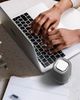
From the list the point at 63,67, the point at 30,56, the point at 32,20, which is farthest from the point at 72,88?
the point at 32,20

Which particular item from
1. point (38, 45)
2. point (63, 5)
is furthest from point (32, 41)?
point (63, 5)

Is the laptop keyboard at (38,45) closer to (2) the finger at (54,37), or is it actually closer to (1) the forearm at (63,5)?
(2) the finger at (54,37)

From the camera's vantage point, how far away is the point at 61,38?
0.98m

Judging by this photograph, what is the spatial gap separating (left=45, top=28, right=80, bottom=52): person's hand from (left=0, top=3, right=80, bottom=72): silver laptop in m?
0.02

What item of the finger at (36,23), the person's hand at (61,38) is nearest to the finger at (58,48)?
the person's hand at (61,38)

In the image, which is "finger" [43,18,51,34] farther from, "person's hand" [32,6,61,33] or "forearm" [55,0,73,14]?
"forearm" [55,0,73,14]

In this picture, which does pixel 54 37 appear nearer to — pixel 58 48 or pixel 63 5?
pixel 58 48

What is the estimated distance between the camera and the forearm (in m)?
1.10

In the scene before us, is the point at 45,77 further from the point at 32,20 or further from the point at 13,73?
the point at 32,20

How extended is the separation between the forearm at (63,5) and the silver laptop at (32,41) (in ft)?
0.20

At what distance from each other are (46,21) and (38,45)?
11 centimetres

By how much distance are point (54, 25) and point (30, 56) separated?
0.55 feet

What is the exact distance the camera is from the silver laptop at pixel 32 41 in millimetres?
909

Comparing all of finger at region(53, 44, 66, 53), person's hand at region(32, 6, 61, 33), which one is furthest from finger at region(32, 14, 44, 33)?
finger at region(53, 44, 66, 53)
